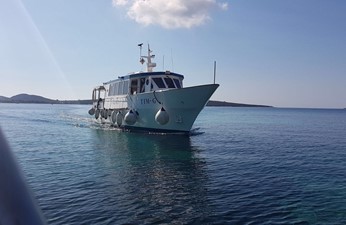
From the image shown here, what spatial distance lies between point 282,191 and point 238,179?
7.71 feet

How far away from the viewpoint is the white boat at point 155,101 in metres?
28.2

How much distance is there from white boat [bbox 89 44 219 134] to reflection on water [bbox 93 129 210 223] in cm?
388

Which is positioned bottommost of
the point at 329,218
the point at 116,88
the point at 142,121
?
the point at 329,218

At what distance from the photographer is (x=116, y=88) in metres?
37.7

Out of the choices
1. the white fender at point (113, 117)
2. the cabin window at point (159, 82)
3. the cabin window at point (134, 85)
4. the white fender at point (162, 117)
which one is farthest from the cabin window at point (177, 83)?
the white fender at point (113, 117)

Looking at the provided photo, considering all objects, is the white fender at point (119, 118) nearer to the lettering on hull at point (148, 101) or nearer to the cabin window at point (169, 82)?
the lettering on hull at point (148, 101)

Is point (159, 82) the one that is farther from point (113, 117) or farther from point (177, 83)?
point (113, 117)

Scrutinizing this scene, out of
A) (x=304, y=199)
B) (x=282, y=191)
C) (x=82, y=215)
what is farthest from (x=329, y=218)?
(x=82, y=215)

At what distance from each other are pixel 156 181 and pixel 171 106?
15.1 metres

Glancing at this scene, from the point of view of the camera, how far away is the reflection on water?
412 inches

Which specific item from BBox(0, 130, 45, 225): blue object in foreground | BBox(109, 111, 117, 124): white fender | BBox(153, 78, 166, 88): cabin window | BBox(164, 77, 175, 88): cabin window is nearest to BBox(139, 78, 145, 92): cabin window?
BBox(153, 78, 166, 88): cabin window

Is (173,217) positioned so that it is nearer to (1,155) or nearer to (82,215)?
(82,215)

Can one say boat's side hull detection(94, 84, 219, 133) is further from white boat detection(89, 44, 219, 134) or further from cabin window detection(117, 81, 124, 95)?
cabin window detection(117, 81, 124, 95)

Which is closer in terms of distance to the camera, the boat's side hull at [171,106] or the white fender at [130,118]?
the boat's side hull at [171,106]
